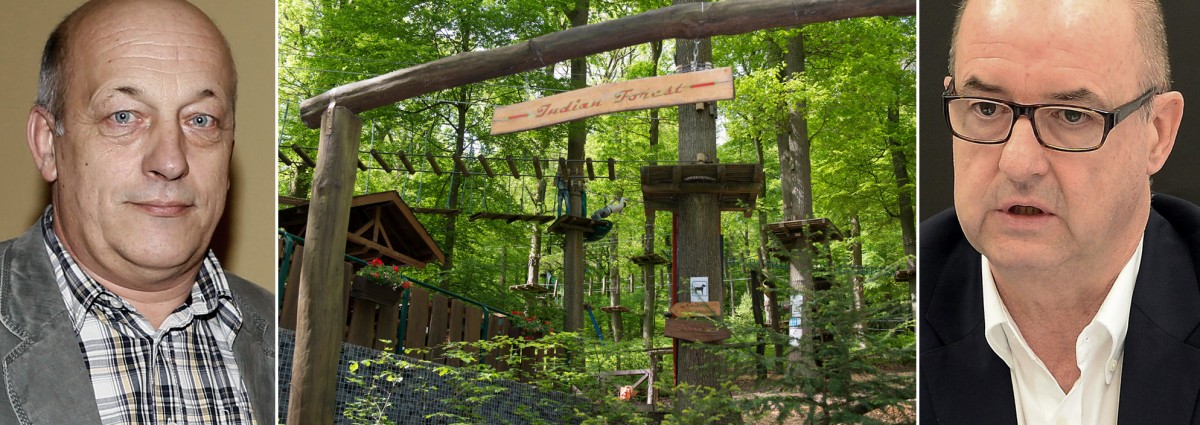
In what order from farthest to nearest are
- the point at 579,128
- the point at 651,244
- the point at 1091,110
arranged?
1. the point at 579,128
2. the point at 651,244
3. the point at 1091,110

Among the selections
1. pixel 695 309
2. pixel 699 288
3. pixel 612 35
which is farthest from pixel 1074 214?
pixel 699 288

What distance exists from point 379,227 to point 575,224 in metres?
1.33

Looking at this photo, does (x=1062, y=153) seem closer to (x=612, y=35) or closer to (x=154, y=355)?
(x=612, y=35)

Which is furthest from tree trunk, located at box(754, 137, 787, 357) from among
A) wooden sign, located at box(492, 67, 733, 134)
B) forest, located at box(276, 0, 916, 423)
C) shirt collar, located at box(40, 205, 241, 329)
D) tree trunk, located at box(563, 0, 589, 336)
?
shirt collar, located at box(40, 205, 241, 329)

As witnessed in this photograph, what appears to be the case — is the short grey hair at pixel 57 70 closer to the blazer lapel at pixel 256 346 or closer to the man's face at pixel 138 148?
the man's face at pixel 138 148

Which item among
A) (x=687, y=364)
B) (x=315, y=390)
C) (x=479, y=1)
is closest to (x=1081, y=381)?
(x=315, y=390)

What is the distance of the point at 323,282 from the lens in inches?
158

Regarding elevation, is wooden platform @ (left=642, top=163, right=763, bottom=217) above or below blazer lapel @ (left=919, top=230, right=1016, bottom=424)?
above

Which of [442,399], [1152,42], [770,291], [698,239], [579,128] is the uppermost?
[579,128]

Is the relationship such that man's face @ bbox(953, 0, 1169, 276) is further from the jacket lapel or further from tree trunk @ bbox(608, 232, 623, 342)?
tree trunk @ bbox(608, 232, 623, 342)

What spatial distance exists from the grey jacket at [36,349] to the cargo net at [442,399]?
2.55 metres

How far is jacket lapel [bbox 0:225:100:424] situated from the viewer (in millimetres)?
1939

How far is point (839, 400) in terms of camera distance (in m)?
4.51

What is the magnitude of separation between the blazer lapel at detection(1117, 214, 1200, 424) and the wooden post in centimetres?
295
